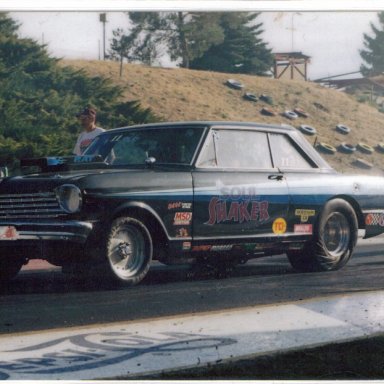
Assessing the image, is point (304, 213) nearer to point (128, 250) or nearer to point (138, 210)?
point (138, 210)

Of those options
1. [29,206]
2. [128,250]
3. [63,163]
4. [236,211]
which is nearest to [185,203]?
[236,211]

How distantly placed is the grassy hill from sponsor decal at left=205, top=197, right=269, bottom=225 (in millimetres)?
1900

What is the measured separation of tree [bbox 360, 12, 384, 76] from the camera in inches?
310

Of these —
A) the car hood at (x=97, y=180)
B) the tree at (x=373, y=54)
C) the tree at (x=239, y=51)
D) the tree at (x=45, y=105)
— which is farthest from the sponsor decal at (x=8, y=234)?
the tree at (x=45, y=105)

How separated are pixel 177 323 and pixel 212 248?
2508 millimetres

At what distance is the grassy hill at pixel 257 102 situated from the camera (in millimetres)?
11273

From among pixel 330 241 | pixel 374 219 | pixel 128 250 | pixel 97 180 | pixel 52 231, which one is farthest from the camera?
pixel 374 219

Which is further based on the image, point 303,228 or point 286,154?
point 286,154

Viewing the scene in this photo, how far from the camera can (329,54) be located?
331 inches

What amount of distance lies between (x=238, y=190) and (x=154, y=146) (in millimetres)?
924

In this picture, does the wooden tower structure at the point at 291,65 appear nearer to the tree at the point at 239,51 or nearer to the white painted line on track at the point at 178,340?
the tree at the point at 239,51

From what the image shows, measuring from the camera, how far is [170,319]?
648cm

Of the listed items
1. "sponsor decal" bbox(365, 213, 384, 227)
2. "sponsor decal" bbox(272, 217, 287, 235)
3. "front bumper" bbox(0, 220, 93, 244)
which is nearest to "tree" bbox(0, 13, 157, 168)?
"sponsor decal" bbox(272, 217, 287, 235)

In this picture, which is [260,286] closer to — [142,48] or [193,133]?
[193,133]
